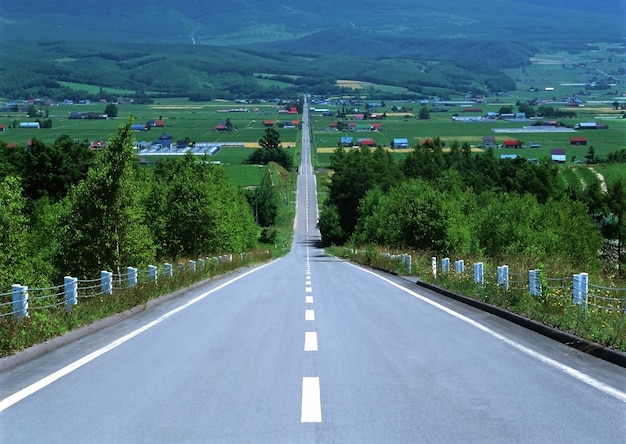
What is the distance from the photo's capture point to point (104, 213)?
31.4m

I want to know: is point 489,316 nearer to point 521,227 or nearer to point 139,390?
point 139,390

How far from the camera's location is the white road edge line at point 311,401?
7605 millimetres

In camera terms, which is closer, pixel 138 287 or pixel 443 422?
pixel 443 422

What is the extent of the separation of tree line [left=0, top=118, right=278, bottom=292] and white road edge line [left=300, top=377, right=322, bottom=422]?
23.1 metres

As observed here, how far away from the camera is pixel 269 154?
17912 centimetres

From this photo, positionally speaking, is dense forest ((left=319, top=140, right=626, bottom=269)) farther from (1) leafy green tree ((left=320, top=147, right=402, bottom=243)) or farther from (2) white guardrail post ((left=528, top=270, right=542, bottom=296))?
(2) white guardrail post ((left=528, top=270, right=542, bottom=296))

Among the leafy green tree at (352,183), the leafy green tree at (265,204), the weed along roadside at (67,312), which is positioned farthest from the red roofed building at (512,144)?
the weed along roadside at (67,312)

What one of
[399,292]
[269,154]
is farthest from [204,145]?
[399,292]

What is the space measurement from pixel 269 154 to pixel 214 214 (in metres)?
133

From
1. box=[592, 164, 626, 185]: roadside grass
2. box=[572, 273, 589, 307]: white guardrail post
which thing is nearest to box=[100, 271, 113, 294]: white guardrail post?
box=[572, 273, 589, 307]: white guardrail post

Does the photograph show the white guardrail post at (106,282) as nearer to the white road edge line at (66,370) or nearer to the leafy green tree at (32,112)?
the white road edge line at (66,370)

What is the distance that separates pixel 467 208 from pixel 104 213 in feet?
253

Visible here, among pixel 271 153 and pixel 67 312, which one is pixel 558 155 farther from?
pixel 67 312

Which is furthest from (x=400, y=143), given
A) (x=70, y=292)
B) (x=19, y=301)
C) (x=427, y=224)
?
(x=19, y=301)
